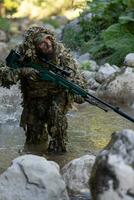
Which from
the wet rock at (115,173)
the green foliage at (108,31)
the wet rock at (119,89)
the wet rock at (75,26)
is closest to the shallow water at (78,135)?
the wet rock at (119,89)

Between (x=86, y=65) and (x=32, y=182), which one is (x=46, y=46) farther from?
(x=86, y=65)

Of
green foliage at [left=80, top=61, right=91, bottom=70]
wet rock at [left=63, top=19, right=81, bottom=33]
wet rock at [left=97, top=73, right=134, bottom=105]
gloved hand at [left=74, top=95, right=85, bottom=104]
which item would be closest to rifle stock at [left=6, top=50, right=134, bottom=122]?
gloved hand at [left=74, top=95, right=85, bottom=104]

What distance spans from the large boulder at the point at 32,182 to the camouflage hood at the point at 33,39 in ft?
5.80

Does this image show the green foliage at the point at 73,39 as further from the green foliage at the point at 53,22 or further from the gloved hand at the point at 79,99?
Answer: the gloved hand at the point at 79,99

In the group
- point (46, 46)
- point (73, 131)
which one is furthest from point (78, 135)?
point (46, 46)

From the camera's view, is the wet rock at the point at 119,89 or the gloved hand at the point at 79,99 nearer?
the gloved hand at the point at 79,99

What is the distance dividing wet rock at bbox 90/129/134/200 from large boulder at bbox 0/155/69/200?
1.88 feet

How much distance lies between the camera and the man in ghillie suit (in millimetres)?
6426

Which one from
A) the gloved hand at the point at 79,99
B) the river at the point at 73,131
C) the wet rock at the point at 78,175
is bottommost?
the wet rock at the point at 78,175

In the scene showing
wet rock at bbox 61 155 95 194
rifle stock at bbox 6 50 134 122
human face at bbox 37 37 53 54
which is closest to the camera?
wet rock at bbox 61 155 95 194

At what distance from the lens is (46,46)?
6355 mm

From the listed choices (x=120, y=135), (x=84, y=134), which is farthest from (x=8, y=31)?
(x=120, y=135)

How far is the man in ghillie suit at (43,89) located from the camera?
6.43 meters

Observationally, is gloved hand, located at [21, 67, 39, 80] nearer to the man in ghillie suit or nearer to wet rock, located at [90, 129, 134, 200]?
the man in ghillie suit
